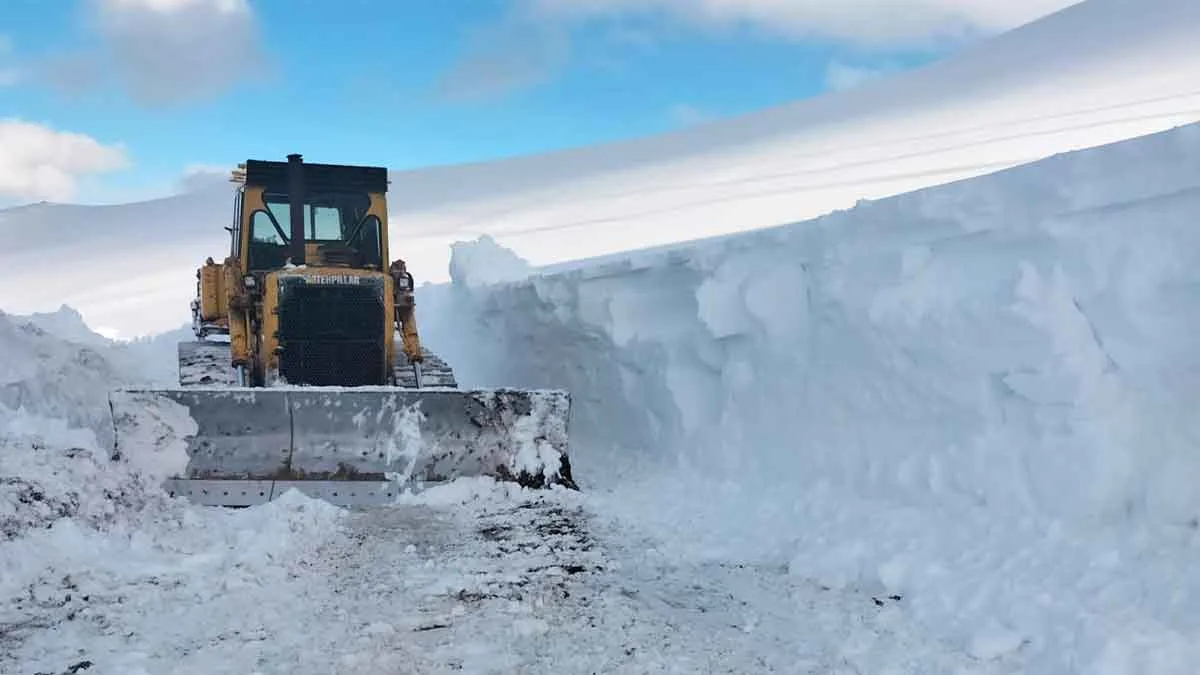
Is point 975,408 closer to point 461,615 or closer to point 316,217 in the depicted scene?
point 461,615

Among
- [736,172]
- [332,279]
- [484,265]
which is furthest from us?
[736,172]

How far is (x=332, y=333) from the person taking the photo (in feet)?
25.6

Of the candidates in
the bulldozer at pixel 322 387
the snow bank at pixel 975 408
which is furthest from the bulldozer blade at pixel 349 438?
the snow bank at pixel 975 408

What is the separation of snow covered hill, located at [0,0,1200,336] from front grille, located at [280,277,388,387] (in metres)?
7.90

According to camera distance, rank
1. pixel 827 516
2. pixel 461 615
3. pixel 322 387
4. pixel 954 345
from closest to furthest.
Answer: pixel 461 615 → pixel 954 345 → pixel 827 516 → pixel 322 387

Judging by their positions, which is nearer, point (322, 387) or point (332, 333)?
point (322, 387)

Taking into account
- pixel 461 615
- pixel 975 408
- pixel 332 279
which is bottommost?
pixel 461 615

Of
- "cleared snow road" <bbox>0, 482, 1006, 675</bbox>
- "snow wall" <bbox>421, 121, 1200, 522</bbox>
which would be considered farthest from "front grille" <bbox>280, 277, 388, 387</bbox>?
"cleared snow road" <bbox>0, 482, 1006, 675</bbox>

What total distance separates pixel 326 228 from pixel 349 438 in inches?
109

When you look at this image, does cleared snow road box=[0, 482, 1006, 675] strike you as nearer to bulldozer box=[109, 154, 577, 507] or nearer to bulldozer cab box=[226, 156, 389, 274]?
bulldozer box=[109, 154, 577, 507]

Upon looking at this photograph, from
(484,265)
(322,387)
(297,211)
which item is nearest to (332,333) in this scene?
(322,387)

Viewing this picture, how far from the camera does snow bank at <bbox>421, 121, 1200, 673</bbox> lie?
398 cm

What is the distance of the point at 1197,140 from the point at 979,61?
2869 centimetres

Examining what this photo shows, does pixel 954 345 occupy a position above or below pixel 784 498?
above
